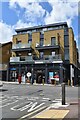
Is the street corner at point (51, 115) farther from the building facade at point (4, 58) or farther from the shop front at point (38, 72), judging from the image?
the building facade at point (4, 58)

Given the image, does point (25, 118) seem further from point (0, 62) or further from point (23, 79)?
point (0, 62)

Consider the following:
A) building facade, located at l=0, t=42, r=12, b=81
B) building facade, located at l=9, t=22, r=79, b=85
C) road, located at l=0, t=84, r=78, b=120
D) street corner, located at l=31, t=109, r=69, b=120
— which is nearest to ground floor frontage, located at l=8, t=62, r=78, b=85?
building facade, located at l=9, t=22, r=79, b=85

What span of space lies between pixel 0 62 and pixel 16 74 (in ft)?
15.4

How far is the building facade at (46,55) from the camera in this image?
47.8 m

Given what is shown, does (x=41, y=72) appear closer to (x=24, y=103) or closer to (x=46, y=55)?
(x=46, y=55)

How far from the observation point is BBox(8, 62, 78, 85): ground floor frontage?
4670cm

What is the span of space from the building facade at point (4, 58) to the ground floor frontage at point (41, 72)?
1.14m

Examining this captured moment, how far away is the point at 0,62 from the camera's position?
53.4 m

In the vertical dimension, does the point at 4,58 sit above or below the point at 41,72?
above

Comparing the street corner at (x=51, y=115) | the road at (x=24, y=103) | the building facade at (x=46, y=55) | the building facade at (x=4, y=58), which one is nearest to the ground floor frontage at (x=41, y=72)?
the building facade at (x=46, y=55)

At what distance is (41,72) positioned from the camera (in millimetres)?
49125

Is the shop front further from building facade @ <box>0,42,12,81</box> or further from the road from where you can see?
the road

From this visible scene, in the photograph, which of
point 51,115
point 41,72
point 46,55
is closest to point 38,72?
point 41,72

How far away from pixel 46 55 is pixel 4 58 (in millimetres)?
9703
